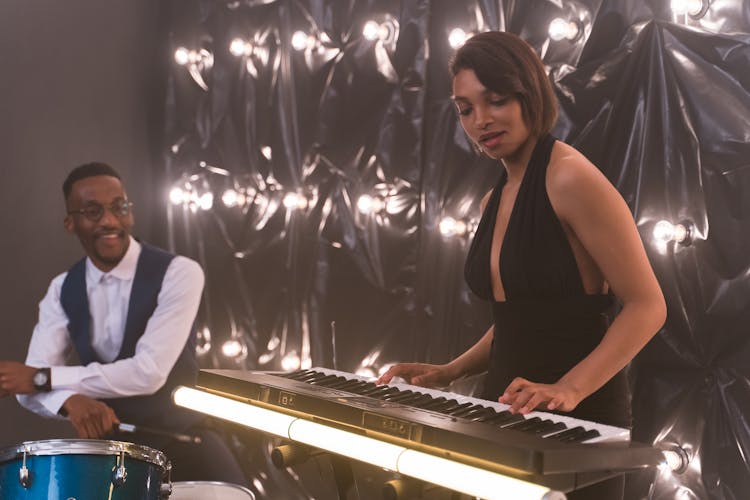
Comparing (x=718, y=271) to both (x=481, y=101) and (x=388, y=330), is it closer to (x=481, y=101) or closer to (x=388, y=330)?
(x=481, y=101)

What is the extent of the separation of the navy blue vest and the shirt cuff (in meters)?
0.19

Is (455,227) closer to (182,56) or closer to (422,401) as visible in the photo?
(422,401)

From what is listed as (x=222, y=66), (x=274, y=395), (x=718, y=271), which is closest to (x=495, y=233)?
Answer: (x=274, y=395)

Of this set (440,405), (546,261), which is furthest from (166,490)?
(546,261)

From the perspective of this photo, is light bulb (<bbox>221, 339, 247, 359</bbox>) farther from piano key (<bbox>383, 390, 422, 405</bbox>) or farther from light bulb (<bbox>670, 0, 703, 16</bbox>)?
light bulb (<bbox>670, 0, 703, 16</bbox>)

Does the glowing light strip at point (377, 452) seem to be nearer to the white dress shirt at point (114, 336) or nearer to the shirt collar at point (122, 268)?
the white dress shirt at point (114, 336)

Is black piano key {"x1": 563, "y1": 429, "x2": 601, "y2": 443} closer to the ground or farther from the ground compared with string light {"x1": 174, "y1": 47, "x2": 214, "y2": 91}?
closer to the ground

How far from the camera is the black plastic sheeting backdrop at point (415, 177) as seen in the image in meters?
2.51

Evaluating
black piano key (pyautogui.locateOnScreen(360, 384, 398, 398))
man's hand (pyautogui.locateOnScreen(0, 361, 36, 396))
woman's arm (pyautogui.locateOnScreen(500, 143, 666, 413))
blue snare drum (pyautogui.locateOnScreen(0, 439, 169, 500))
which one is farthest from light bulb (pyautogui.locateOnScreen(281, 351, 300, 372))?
woman's arm (pyautogui.locateOnScreen(500, 143, 666, 413))

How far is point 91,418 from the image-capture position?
3.14 meters

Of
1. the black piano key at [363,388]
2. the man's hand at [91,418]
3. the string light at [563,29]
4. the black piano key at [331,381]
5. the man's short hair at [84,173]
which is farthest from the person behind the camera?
the man's short hair at [84,173]

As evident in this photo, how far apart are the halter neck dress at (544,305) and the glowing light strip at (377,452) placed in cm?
57

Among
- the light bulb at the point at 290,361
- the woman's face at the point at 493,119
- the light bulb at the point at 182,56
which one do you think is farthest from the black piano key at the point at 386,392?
the light bulb at the point at 182,56

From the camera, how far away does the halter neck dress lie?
1.86 meters
